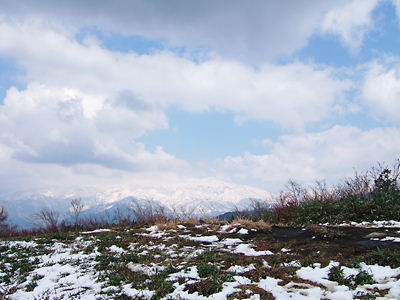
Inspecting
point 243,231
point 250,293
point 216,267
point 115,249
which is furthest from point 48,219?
point 250,293

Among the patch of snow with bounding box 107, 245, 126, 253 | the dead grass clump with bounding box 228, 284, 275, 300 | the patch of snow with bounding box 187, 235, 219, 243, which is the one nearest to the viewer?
the dead grass clump with bounding box 228, 284, 275, 300

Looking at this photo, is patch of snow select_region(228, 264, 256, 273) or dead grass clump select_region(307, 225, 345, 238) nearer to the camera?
patch of snow select_region(228, 264, 256, 273)

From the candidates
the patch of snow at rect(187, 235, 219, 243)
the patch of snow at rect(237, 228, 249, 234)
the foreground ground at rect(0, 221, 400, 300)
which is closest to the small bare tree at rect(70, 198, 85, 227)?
the foreground ground at rect(0, 221, 400, 300)

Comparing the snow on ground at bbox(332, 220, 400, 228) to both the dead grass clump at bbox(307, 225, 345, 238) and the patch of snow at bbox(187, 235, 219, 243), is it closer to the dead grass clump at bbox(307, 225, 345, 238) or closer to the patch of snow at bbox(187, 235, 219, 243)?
the dead grass clump at bbox(307, 225, 345, 238)

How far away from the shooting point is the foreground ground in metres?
6.29

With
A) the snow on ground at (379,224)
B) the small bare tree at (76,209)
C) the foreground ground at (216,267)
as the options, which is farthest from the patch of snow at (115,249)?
the small bare tree at (76,209)

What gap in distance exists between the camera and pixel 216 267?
788 cm

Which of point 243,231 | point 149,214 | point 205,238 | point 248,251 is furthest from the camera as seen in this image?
point 149,214

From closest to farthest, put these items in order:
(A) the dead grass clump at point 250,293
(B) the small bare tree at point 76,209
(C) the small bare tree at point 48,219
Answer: (A) the dead grass clump at point 250,293
(C) the small bare tree at point 48,219
(B) the small bare tree at point 76,209

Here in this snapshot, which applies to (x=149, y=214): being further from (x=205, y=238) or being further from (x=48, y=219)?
(x=205, y=238)

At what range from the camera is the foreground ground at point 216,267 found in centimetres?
629

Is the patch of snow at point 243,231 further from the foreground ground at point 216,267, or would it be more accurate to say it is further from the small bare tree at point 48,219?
the small bare tree at point 48,219

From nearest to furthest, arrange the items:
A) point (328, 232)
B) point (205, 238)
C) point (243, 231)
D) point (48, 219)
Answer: point (328, 232) → point (205, 238) → point (243, 231) → point (48, 219)

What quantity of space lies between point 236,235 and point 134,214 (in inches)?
452
